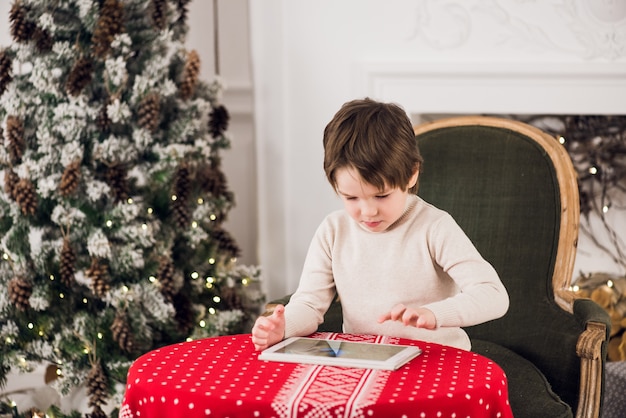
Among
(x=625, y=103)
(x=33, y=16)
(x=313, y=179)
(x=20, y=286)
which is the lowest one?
(x=20, y=286)

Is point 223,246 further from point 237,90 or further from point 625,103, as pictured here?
point 625,103

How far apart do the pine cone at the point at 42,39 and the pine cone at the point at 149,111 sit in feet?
1.12

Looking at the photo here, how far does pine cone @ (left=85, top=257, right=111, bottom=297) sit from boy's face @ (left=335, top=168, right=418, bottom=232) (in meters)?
1.07

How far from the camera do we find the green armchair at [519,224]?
2336 mm

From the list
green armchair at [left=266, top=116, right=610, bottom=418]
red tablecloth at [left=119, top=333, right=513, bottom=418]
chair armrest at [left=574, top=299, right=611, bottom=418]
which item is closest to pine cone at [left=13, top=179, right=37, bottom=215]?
green armchair at [left=266, top=116, right=610, bottom=418]

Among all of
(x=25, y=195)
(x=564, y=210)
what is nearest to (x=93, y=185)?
(x=25, y=195)

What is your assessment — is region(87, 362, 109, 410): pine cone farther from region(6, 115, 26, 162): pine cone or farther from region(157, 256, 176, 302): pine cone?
region(6, 115, 26, 162): pine cone

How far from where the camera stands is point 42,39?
8.75ft

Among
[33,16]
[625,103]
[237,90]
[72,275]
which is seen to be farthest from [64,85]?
[625,103]

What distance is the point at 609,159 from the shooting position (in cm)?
328

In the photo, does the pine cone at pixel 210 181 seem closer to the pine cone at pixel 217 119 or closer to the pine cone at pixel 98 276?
the pine cone at pixel 217 119

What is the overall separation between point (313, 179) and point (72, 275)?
1.01m

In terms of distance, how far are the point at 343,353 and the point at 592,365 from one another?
0.73 meters

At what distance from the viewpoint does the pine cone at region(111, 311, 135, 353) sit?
2676mm
